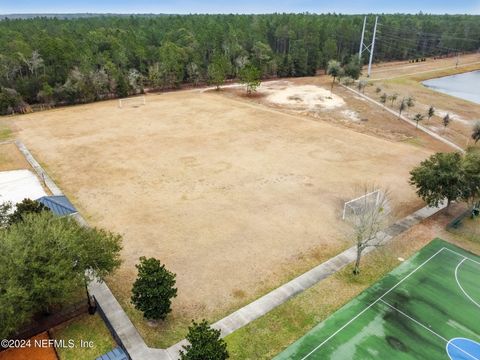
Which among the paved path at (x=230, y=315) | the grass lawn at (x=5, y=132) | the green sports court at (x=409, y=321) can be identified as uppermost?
the grass lawn at (x=5, y=132)

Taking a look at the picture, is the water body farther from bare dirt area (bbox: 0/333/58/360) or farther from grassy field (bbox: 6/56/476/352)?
bare dirt area (bbox: 0/333/58/360)

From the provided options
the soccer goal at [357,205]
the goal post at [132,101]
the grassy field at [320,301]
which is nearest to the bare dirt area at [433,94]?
the soccer goal at [357,205]

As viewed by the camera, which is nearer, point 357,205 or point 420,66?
point 357,205

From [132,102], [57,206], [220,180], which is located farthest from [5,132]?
[220,180]

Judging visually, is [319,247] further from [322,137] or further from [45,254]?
[322,137]

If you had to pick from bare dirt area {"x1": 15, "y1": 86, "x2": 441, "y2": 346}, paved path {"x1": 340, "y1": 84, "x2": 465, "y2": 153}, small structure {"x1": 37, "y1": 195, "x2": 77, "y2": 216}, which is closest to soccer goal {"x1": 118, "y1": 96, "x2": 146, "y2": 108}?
bare dirt area {"x1": 15, "y1": 86, "x2": 441, "y2": 346}

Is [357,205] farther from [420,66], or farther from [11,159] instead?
[420,66]

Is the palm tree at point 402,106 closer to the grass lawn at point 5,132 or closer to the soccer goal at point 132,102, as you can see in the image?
the soccer goal at point 132,102
